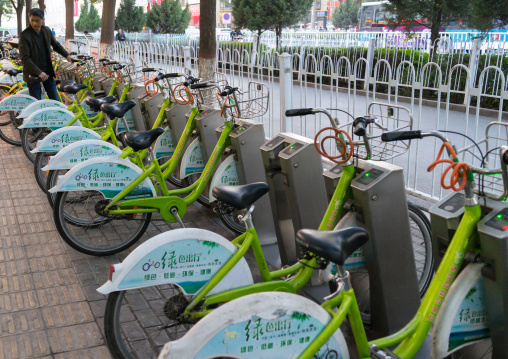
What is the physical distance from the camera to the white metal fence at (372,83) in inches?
228

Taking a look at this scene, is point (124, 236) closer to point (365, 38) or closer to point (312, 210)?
point (312, 210)

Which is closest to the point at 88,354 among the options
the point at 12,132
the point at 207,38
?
the point at 207,38

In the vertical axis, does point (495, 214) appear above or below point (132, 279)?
above

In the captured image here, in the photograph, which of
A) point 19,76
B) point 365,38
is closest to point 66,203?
point 19,76

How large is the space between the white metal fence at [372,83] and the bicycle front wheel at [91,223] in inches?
81.2

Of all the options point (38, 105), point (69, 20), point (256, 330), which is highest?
point (69, 20)

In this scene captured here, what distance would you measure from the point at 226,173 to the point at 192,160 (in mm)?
741

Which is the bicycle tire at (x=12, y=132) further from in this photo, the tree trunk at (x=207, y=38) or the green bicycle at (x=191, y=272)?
the green bicycle at (x=191, y=272)

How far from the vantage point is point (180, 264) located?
9.66ft

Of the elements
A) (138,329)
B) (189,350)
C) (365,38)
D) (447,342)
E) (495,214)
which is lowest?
(138,329)

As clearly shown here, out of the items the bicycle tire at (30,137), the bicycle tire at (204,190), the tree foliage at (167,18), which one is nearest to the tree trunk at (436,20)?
the bicycle tire at (30,137)

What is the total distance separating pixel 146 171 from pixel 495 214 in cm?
282

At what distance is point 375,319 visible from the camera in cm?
336

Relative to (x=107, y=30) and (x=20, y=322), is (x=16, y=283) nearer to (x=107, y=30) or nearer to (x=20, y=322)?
(x=20, y=322)
